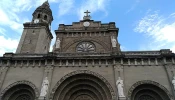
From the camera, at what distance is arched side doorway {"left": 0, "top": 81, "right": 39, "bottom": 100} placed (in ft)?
78.2

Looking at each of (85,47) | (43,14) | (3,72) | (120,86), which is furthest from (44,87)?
(43,14)

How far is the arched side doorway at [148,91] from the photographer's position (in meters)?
22.6

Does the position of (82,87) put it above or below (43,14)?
below

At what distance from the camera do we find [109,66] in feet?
82.0

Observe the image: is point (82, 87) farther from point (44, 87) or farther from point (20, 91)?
point (20, 91)

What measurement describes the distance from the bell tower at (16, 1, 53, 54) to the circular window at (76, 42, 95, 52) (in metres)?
7.15

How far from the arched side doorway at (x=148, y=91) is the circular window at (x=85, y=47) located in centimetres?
1040

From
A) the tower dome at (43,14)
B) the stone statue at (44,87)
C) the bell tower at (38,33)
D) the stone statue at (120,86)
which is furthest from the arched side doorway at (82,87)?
the tower dome at (43,14)

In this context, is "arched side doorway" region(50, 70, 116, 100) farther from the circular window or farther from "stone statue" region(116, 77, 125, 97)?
the circular window

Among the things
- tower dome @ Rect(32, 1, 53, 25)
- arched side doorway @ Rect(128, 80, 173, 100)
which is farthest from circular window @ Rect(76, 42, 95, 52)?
tower dome @ Rect(32, 1, 53, 25)

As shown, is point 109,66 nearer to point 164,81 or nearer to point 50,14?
point 164,81

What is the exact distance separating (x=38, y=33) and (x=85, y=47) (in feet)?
32.8

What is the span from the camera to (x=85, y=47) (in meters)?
31.1

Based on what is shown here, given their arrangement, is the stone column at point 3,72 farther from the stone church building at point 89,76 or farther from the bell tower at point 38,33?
the bell tower at point 38,33
